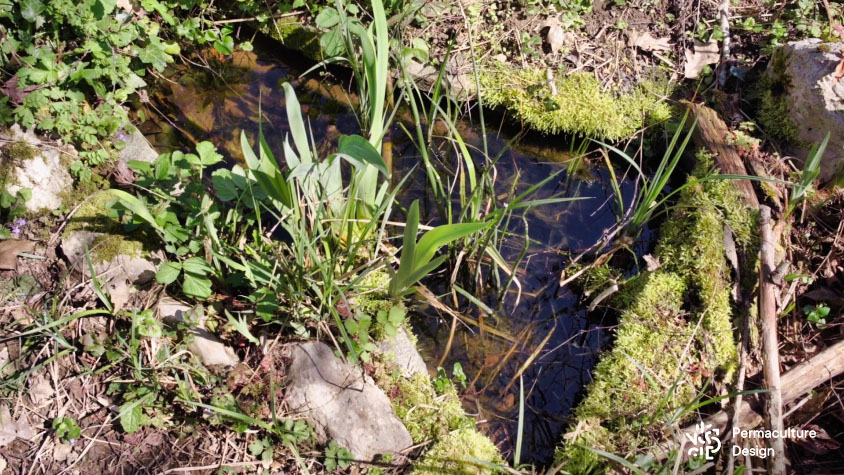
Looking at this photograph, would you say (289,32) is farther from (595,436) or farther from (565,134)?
(595,436)

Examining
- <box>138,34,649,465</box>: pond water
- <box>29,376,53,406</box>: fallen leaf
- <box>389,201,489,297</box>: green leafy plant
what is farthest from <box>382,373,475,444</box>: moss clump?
<box>29,376,53,406</box>: fallen leaf

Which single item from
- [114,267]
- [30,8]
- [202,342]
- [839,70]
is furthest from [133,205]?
[839,70]

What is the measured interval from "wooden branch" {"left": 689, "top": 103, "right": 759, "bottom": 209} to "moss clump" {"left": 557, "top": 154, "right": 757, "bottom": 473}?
0.07 metres

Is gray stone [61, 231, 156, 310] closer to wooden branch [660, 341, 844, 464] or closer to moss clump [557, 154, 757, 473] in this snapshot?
moss clump [557, 154, 757, 473]

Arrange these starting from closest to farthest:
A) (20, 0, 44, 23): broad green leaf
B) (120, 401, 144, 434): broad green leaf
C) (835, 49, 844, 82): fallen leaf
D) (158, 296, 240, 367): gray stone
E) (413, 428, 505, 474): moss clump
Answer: (120, 401, 144, 434): broad green leaf, (413, 428, 505, 474): moss clump, (158, 296, 240, 367): gray stone, (20, 0, 44, 23): broad green leaf, (835, 49, 844, 82): fallen leaf

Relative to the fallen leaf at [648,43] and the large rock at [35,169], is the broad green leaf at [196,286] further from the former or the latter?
the fallen leaf at [648,43]

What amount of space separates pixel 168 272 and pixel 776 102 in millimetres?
2985

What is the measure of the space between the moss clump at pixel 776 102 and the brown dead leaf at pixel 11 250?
3434 mm

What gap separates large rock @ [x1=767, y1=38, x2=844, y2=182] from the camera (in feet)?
9.03

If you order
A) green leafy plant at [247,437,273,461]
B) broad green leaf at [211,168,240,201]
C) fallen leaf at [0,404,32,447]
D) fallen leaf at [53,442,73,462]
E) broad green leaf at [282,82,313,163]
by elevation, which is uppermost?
broad green leaf at [282,82,313,163]

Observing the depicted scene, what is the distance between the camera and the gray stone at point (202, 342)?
210 centimetres

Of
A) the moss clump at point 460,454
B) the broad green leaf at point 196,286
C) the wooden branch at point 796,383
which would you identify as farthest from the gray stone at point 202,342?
the wooden branch at point 796,383

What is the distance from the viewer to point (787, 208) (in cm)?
269

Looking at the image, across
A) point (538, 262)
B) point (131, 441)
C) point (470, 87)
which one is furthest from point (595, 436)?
point (470, 87)
